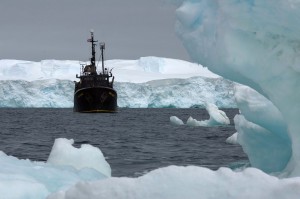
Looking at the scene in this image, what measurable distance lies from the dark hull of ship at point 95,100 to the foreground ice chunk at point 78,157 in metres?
46.6

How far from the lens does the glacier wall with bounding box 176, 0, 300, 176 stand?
857 cm

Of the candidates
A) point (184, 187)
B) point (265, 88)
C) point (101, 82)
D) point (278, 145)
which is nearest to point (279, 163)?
point (278, 145)

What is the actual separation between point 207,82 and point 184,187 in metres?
78.7

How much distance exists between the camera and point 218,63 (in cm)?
938

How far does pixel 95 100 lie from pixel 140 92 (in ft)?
87.7

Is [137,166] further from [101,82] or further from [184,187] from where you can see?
[101,82]

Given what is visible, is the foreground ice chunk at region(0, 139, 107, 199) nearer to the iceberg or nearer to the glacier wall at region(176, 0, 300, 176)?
the glacier wall at region(176, 0, 300, 176)

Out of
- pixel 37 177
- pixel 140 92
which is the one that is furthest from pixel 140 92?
pixel 37 177

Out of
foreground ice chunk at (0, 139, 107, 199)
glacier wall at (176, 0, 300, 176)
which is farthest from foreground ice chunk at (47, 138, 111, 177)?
glacier wall at (176, 0, 300, 176)

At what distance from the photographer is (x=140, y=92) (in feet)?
277

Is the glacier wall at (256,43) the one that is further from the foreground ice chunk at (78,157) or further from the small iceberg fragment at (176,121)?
→ the small iceberg fragment at (176,121)

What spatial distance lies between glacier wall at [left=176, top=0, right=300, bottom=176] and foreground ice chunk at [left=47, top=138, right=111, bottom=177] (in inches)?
106

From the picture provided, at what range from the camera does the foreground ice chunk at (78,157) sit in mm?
10562

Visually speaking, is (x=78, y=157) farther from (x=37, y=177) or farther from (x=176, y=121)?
(x=176, y=121)
